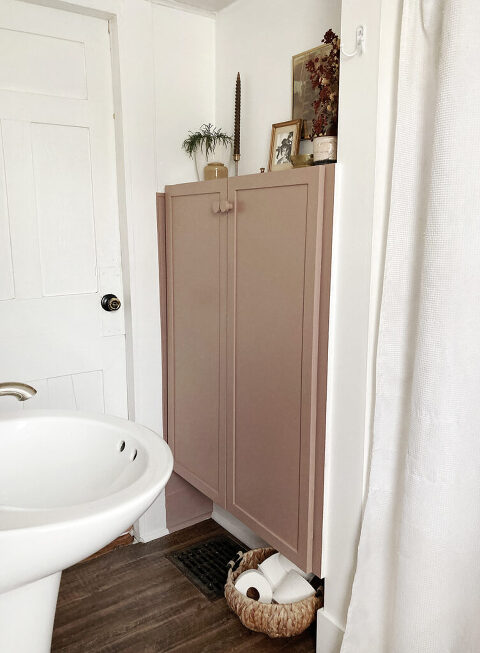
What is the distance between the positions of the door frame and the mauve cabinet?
0.09m

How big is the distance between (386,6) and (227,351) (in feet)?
3.80

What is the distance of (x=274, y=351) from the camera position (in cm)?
183

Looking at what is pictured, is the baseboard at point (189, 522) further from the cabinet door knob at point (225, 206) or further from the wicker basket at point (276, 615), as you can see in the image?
the cabinet door knob at point (225, 206)

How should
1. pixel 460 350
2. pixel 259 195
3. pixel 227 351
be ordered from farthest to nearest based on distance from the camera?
1. pixel 227 351
2. pixel 259 195
3. pixel 460 350

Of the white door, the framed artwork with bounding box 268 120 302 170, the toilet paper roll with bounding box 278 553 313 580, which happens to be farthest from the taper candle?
the toilet paper roll with bounding box 278 553 313 580

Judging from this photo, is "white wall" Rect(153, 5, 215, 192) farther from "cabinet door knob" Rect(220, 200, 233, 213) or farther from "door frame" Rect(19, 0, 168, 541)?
"cabinet door knob" Rect(220, 200, 233, 213)

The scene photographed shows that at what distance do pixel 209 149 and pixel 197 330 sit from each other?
2.42ft

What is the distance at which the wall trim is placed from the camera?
2.24 metres

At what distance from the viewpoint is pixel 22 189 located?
211 centimetres

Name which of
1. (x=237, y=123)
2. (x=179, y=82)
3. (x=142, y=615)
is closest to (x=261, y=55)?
(x=237, y=123)

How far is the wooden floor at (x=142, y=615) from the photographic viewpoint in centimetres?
189

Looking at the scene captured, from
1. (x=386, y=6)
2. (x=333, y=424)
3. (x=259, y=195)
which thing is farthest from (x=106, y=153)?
(x=333, y=424)

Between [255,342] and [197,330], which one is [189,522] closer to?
[197,330]

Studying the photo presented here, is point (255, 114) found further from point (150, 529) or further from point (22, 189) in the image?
point (150, 529)
